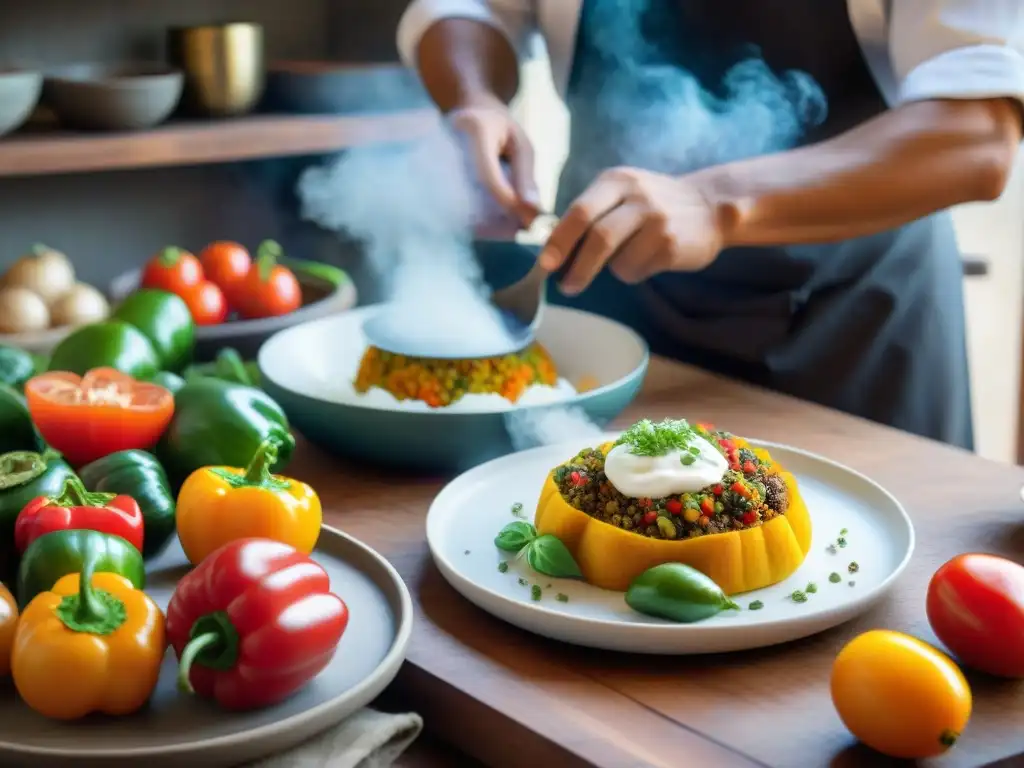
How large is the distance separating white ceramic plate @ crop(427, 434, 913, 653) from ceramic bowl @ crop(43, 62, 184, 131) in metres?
1.27

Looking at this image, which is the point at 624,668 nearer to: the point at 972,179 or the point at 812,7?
the point at 972,179

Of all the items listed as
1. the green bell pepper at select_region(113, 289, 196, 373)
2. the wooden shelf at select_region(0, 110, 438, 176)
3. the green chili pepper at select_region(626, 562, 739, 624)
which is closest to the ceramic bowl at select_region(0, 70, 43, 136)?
the wooden shelf at select_region(0, 110, 438, 176)

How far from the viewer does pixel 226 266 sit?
2.22 meters

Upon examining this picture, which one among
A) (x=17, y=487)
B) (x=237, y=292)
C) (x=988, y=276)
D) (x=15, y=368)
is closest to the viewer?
(x=17, y=487)

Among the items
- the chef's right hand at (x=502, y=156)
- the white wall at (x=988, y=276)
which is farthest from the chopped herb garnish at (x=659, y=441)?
the white wall at (x=988, y=276)

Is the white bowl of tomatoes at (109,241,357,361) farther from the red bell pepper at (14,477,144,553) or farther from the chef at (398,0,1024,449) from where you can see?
the red bell pepper at (14,477,144,553)

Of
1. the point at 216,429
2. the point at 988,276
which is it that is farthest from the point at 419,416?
the point at 988,276

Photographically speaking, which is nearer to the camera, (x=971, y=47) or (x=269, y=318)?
(x=971, y=47)

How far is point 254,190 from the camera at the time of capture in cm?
295

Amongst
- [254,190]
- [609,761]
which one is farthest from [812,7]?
[254,190]

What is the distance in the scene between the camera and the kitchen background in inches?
103

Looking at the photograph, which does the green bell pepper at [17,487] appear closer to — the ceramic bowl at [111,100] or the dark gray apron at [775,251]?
the dark gray apron at [775,251]

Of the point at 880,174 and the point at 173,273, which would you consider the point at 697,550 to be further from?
the point at 173,273

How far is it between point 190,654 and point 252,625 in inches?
2.1
